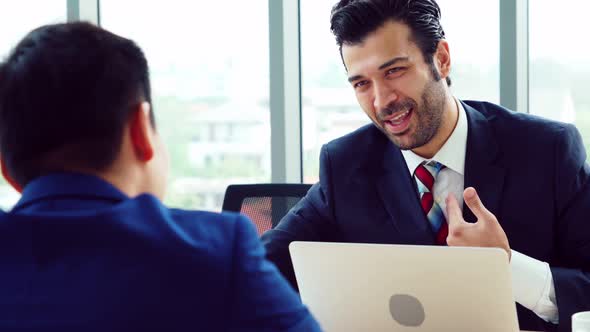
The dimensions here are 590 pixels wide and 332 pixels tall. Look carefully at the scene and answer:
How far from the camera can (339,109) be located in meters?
3.95

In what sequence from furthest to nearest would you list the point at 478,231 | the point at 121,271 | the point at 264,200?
1. the point at 264,200
2. the point at 478,231
3. the point at 121,271

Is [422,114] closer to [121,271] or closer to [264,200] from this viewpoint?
[264,200]

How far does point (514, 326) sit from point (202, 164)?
8.99 ft

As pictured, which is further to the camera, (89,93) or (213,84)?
(213,84)

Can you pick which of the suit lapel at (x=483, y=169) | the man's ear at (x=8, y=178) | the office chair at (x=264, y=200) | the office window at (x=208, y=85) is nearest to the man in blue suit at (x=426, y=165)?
the suit lapel at (x=483, y=169)

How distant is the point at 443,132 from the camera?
229cm

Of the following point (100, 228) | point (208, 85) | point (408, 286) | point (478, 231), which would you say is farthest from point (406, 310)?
point (208, 85)

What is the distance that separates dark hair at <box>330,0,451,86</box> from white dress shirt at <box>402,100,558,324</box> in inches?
8.1

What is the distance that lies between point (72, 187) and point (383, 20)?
1447 millimetres

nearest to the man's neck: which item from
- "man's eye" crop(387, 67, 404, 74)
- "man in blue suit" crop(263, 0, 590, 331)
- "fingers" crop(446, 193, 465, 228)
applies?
"man in blue suit" crop(263, 0, 590, 331)

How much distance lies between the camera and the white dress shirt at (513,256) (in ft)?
6.03

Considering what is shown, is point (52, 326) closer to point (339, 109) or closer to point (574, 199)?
point (574, 199)

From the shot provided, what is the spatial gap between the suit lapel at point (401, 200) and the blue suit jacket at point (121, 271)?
1277mm

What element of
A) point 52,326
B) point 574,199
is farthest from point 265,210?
point 52,326
